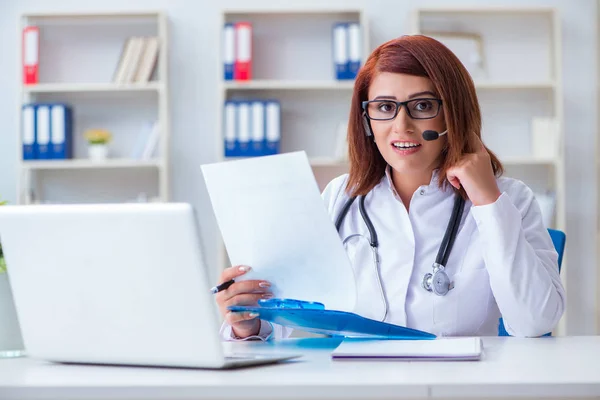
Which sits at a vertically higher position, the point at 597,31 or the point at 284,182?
the point at 597,31

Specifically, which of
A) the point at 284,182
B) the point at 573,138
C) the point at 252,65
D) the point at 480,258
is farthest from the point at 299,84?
the point at 284,182

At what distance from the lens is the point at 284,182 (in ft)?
4.49

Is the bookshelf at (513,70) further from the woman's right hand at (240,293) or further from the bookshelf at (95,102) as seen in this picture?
the woman's right hand at (240,293)

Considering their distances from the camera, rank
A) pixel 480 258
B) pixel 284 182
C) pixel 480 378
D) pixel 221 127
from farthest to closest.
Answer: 1. pixel 221 127
2. pixel 480 258
3. pixel 284 182
4. pixel 480 378

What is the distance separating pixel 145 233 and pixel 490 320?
3.12 ft

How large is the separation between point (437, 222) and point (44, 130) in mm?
2844

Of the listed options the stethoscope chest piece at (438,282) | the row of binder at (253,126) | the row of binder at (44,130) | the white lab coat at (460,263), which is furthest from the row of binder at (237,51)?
the stethoscope chest piece at (438,282)

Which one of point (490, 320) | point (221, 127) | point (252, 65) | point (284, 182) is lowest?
point (490, 320)

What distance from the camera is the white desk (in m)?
0.96

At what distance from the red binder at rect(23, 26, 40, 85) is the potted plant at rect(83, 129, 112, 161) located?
0.39m

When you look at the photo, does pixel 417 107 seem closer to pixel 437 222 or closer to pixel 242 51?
pixel 437 222

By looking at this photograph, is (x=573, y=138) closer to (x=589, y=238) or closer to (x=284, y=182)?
(x=589, y=238)

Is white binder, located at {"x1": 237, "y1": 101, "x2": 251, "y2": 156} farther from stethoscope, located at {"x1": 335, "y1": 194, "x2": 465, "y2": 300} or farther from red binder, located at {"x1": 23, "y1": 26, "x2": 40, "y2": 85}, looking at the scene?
stethoscope, located at {"x1": 335, "y1": 194, "x2": 465, "y2": 300}

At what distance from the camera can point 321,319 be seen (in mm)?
1325
